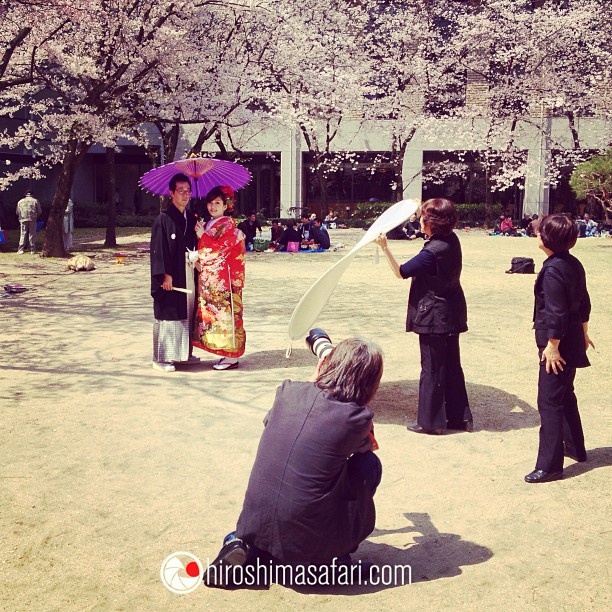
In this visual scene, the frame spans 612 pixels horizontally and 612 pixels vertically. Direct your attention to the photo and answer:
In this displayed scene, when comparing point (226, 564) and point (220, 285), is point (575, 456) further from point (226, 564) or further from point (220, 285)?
point (220, 285)

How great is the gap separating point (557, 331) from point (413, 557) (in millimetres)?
1694

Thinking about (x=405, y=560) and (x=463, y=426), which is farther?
(x=463, y=426)

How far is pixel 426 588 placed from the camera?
363 cm

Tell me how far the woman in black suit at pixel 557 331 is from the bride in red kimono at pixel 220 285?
3.81 m

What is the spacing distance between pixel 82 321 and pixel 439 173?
3126 centimetres

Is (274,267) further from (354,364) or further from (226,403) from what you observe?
(354,364)

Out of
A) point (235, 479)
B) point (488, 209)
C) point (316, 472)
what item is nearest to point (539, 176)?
point (488, 209)

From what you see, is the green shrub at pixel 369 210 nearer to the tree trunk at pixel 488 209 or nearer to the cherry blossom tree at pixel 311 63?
the cherry blossom tree at pixel 311 63

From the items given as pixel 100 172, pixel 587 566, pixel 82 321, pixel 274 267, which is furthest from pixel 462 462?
pixel 100 172

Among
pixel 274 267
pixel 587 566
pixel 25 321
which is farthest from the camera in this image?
pixel 274 267

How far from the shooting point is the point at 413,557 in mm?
3941

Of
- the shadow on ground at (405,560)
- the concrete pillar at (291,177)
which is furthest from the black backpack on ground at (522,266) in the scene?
the concrete pillar at (291,177)

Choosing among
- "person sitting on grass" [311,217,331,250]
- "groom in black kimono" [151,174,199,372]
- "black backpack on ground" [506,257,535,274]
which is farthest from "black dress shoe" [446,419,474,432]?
"person sitting on grass" [311,217,331,250]

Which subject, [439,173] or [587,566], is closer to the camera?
[587,566]
